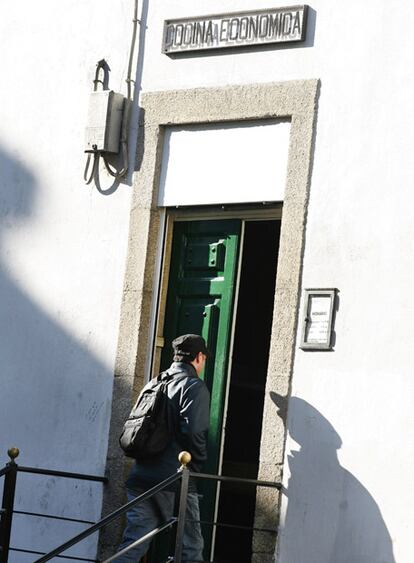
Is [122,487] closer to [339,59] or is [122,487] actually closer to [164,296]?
[164,296]

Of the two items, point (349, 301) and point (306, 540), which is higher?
point (349, 301)

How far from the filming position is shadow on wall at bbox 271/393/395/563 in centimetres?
941

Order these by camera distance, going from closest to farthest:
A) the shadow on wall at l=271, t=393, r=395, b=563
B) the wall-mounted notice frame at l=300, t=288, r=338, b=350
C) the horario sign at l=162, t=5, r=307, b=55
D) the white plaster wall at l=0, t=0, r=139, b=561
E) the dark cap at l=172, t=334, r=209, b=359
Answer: the shadow on wall at l=271, t=393, r=395, b=563, the wall-mounted notice frame at l=300, t=288, r=338, b=350, the dark cap at l=172, t=334, r=209, b=359, the horario sign at l=162, t=5, r=307, b=55, the white plaster wall at l=0, t=0, r=139, b=561

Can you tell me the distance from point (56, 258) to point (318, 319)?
2.33m

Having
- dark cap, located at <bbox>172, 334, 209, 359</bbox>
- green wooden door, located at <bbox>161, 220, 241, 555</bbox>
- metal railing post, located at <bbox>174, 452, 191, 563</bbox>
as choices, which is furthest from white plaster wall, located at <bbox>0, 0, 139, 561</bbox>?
metal railing post, located at <bbox>174, 452, 191, 563</bbox>

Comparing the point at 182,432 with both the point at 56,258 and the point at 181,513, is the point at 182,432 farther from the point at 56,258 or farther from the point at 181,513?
the point at 56,258

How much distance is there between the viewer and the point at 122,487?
10641mm

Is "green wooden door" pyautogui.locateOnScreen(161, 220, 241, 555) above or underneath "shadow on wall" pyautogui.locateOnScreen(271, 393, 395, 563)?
above

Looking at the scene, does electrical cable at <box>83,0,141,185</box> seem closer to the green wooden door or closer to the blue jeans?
the green wooden door

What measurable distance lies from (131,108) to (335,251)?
6.88 feet

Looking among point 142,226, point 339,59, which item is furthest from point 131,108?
point 339,59

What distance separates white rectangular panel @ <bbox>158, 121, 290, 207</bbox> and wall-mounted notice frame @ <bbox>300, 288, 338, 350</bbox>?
747mm

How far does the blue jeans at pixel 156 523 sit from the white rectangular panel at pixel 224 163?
207cm

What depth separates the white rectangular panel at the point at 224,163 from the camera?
10406 mm
